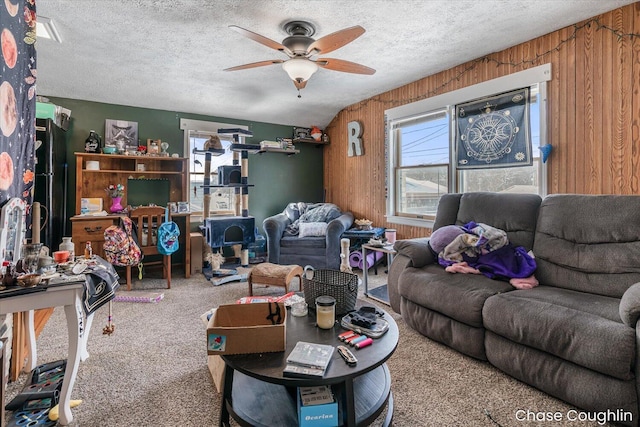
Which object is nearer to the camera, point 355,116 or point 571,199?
point 571,199

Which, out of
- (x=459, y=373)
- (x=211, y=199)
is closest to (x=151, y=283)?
(x=211, y=199)

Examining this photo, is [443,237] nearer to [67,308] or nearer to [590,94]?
[590,94]

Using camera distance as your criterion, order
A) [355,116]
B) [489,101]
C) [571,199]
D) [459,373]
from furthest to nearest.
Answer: [355,116] → [489,101] → [571,199] → [459,373]

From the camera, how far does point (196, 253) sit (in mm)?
4215

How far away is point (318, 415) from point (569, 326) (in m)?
1.27

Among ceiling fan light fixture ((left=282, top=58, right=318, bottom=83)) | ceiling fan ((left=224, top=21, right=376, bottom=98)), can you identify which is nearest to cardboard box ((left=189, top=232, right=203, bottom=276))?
ceiling fan ((left=224, top=21, right=376, bottom=98))

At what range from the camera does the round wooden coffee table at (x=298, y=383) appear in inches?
45.8

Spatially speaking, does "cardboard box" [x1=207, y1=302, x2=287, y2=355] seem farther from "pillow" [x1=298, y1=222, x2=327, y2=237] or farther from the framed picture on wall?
the framed picture on wall

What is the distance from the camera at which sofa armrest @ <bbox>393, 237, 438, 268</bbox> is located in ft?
8.25

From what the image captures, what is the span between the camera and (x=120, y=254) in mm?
3186

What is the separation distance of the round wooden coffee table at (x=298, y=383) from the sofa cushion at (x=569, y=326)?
28.4 inches

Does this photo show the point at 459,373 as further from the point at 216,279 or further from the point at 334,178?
the point at 334,178

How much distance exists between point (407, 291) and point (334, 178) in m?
3.22

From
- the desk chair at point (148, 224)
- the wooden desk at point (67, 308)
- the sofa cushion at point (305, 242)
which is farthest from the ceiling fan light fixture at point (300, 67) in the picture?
the desk chair at point (148, 224)
